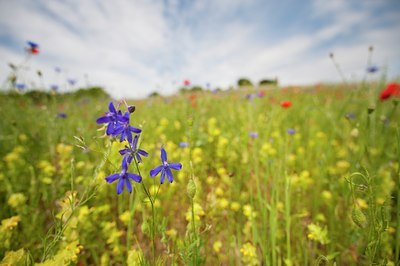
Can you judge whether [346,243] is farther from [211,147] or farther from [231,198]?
[211,147]

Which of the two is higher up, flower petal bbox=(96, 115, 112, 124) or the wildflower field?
flower petal bbox=(96, 115, 112, 124)

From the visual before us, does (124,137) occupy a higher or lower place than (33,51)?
lower

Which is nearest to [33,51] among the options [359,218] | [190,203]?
[190,203]

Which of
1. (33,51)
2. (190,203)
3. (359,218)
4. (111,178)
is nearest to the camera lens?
(111,178)

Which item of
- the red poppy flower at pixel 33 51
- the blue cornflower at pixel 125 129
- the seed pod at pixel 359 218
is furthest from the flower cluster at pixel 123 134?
the red poppy flower at pixel 33 51

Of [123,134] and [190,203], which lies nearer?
[123,134]

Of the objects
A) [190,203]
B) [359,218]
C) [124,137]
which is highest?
[124,137]

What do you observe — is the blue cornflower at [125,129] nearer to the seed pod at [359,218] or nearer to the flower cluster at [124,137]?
the flower cluster at [124,137]

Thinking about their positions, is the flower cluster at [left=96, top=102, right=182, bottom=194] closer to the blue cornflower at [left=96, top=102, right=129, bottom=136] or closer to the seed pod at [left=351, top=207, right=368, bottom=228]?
the blue cornflower at [left=96, top=102, right=129, bottom=136]

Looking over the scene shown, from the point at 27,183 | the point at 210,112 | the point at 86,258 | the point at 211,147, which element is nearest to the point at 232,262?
the point at 86,258

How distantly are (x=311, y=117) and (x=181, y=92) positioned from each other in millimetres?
2834

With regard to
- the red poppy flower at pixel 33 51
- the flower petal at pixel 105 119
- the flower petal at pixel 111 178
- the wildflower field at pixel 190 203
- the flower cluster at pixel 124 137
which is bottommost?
the wildflower field at pixel 190 203

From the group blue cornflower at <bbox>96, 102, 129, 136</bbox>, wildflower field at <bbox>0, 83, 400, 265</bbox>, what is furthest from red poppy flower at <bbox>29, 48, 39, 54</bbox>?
blue cornflower at <bbox>96, 102, 129, 136</bbox>

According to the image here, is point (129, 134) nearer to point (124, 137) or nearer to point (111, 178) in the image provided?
point (124, 137)
